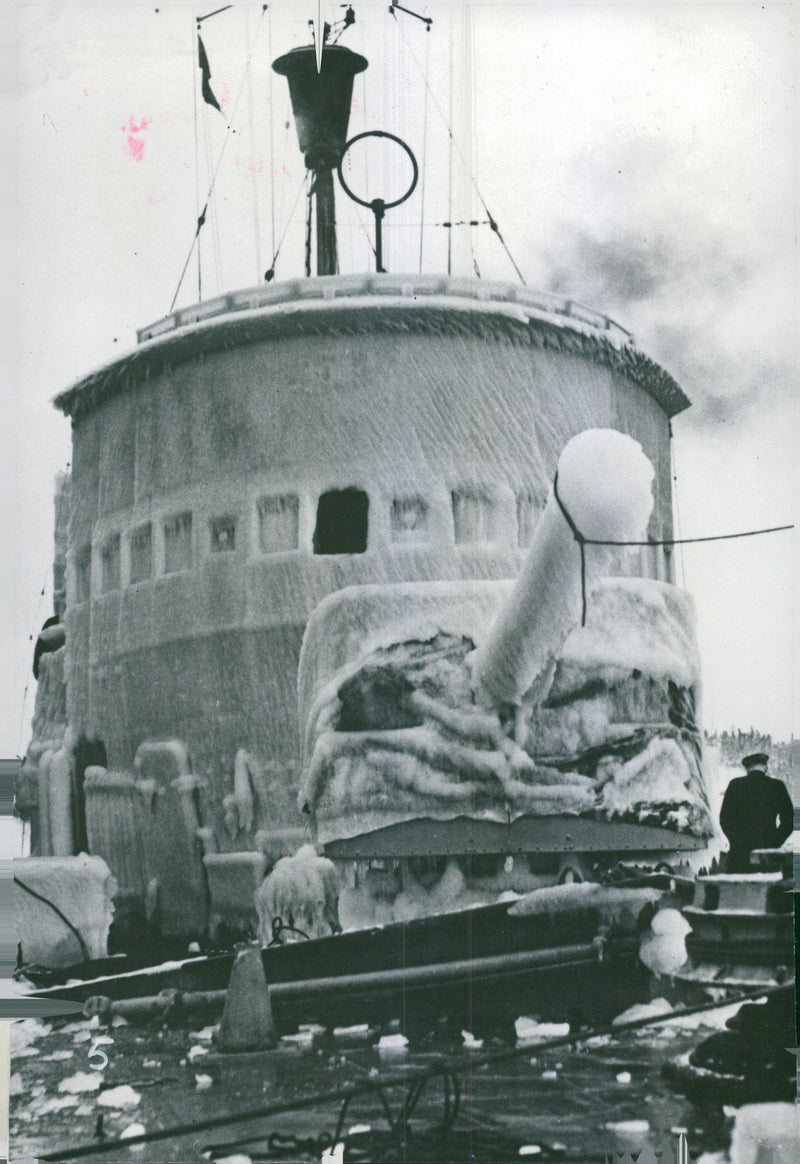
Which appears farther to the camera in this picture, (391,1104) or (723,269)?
(723,269)

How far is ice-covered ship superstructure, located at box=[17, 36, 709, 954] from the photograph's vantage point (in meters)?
7.25

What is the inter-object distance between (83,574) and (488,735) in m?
2.14

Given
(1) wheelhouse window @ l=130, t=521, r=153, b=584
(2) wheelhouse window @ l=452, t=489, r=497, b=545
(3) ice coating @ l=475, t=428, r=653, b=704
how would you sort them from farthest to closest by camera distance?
(1) wheelhouse window @ l=130, t=521, r=153, b=584, (2) wheelhouse window @ l=452, t=489, r=497, b=545, (3) ice coating @ l=475, t=428, r=653, b=704

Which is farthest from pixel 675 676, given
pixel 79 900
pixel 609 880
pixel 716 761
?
pixel 79 900

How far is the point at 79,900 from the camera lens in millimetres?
7613

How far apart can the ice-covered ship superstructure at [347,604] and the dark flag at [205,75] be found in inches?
17.7

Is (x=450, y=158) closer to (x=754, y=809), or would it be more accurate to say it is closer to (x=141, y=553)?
(x=141, y=553)

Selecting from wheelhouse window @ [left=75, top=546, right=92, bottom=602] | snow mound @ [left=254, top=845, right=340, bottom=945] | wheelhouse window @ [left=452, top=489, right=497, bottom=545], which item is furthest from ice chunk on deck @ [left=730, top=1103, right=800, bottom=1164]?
wheelhouse window @ [left=75, top=546, right=92, bottom=602]

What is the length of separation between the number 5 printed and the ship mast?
3697 mm

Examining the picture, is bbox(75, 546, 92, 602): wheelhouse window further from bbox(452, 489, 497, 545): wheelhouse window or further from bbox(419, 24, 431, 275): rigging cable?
bbox(419, 24, 431, 275): rigging cable

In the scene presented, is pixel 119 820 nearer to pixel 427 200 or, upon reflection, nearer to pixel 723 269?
pixel 427 200

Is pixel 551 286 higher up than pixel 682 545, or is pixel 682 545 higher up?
pixel 551 286

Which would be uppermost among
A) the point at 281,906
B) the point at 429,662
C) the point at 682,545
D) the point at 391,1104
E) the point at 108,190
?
the point at 108,190

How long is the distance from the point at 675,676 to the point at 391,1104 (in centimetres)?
230
